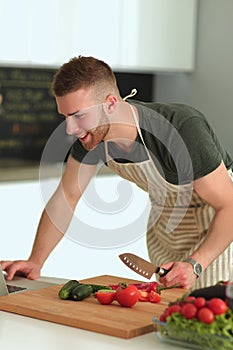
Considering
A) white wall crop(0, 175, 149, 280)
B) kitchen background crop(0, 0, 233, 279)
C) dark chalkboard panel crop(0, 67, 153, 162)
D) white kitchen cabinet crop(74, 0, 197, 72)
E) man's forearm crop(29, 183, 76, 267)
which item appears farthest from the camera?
dark chalkboard panel crop(0, 67, 153, 162)

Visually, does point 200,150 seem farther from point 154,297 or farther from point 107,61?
point 107,61

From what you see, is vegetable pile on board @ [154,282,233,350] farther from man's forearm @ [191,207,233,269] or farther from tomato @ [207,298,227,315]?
man's forearm @ [191,207,233,269]

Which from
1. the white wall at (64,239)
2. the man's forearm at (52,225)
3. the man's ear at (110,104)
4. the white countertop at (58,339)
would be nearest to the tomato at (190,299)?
the white countertop at (58,339)

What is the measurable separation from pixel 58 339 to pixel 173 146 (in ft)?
2.72

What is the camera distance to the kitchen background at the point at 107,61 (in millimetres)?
3818

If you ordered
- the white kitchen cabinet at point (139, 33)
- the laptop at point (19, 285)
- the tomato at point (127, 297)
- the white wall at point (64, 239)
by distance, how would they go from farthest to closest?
the white kitchen cabinet at point (139, 33), the white wall at point (64, 239), the laptop at point (19, 285), the tomato at point (127, 297)

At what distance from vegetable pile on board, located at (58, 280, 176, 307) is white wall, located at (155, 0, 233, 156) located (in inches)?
107

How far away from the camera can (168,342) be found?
1.59 metres

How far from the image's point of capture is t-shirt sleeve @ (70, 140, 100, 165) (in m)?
2.49

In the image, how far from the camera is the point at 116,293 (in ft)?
6.11

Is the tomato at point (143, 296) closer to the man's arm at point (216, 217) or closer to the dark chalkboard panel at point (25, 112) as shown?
the man's arm at point (216, 217)

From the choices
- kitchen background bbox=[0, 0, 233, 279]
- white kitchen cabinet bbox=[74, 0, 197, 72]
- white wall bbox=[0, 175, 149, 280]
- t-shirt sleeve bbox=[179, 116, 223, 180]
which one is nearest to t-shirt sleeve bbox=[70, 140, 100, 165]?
t-shirt sleeve bbox=[179, 116, 223, 180]

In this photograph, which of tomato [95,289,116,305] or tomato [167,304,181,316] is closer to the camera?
tomato [167,304,181,316]

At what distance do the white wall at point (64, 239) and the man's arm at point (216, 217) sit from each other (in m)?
1.29
